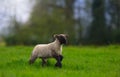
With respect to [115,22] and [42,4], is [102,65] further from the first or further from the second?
[42,4]

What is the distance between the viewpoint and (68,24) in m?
50.6

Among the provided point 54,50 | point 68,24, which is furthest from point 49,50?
point 68,24

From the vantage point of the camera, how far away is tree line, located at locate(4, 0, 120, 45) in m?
46.7

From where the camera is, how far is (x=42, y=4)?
173 ft

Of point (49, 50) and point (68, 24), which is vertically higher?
point (49, 50)

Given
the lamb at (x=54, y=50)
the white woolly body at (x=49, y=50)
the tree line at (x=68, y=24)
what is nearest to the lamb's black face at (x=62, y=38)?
the lamb at (x=54, y=50)

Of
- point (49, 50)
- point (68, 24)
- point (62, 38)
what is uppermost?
point (62, 38)

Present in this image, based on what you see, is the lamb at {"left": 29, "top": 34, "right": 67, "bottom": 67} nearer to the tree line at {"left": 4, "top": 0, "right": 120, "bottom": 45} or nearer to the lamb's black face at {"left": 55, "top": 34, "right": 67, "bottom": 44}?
the lamb's black face at {"left": 55, "top": 34, "right": 67, "bottom": 44}

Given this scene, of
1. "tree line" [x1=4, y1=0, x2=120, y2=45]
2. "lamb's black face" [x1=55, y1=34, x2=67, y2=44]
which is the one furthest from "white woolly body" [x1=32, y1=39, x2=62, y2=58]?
"tree line" [x1=4, y1=0, x2=120, y2=45]

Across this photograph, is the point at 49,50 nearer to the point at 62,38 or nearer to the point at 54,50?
the point at 54,50

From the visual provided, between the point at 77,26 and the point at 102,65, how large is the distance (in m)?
37.2

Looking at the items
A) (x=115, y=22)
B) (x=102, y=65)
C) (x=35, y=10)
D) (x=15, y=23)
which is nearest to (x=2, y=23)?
(x=15, y=23)

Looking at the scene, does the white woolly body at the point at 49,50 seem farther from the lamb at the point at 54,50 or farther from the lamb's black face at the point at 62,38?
the lamb's black face at the point at 62,38

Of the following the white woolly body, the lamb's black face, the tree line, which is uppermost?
the lamb's black face
